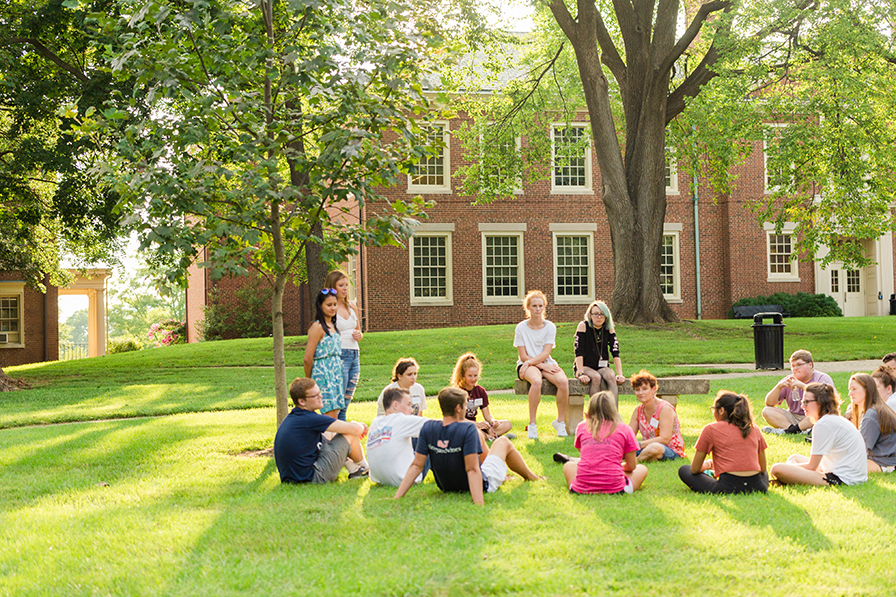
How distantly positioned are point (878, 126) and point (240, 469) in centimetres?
1689

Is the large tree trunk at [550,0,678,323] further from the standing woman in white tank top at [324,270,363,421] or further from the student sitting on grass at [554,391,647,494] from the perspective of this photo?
the student sitting on grass at [554,391,647,494]

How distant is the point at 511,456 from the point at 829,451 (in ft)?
8.39

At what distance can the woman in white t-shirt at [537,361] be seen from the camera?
8.97 m

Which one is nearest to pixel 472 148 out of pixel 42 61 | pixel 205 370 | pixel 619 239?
pixel 619 239

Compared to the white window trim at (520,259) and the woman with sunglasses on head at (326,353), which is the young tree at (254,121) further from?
the white window trim at (520,259)

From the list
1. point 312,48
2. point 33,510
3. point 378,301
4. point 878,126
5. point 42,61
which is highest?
point 42,61

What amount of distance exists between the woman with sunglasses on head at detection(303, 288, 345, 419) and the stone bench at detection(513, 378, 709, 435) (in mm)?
2356

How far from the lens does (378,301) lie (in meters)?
29.4

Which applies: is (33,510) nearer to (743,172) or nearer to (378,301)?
(378,301)

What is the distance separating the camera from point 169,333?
38938 millimetres

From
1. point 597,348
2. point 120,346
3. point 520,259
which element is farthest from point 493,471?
point 120,346

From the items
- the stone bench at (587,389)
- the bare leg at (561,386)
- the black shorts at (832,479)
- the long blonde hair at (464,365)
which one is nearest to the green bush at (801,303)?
the stone bench at (587,389)

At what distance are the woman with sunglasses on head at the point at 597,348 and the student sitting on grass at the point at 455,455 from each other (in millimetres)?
2926

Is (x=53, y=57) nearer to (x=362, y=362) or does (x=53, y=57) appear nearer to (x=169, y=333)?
(x=362, y=362)
